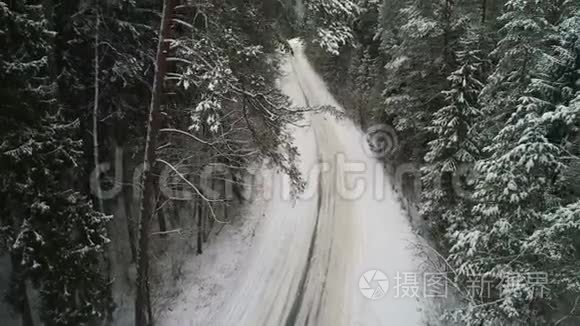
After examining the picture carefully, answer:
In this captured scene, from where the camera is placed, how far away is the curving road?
40.9 ft

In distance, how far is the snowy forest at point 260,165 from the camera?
790cm

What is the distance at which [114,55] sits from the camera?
10.1 m

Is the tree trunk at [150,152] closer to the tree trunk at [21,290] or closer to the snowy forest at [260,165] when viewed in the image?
the snowy forest at [260,165]

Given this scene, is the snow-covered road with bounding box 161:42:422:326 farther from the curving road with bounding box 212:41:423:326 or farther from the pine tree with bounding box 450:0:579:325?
the pine tree with bounding box 450:0:579:325

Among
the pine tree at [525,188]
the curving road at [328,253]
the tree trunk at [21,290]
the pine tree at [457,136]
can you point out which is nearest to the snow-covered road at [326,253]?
the curving road at [328,253]

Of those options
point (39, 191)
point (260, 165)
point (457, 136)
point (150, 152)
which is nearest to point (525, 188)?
point (457, 136)

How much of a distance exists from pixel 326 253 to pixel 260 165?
4678 mm

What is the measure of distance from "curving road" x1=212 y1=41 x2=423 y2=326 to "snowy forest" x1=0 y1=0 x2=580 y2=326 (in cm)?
9

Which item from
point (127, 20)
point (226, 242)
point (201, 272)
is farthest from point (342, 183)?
point (127, 20)

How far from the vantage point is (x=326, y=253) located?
15438mm

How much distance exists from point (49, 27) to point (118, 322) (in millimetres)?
7143

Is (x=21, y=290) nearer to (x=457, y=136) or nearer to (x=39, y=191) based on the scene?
(x=39, y=191)

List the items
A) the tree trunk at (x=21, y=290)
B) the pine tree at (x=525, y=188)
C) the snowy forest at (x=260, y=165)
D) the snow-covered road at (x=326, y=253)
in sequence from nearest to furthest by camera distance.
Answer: the snowy forest at (x=260, y=165), the tree trunk at (x=21, y=290), the pine tree at (x=525, y=188), the snow-covered road at (x=326, y=253)

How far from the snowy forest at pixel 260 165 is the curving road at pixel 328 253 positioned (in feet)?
0.28
